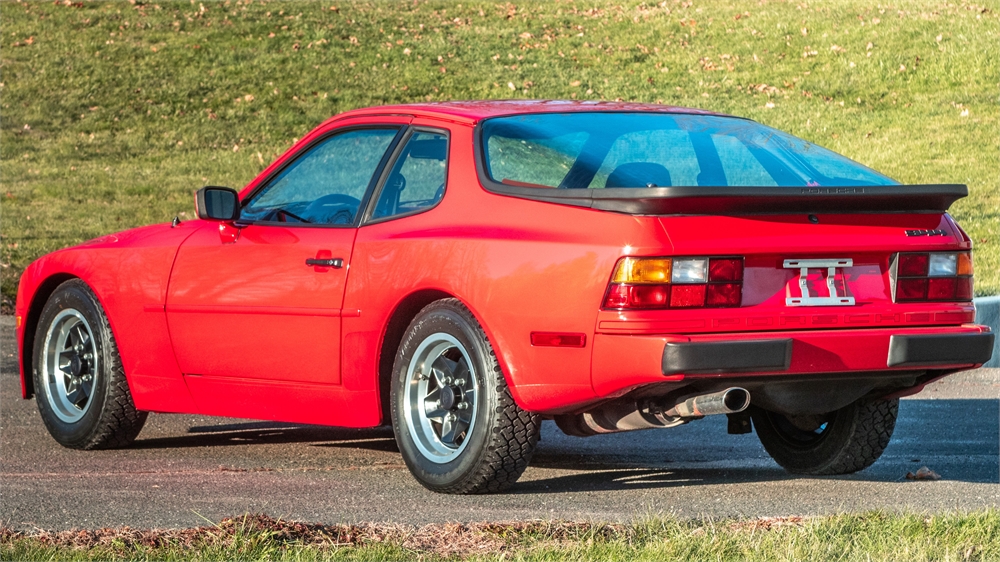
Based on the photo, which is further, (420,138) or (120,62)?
(120,62)

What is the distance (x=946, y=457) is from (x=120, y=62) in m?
22.0

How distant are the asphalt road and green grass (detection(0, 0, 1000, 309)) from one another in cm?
1185

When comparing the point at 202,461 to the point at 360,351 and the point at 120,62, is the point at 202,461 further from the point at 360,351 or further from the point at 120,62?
the point at 120,62

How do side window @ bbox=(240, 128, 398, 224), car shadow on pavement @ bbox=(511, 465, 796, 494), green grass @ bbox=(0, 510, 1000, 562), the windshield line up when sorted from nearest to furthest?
green grass @ bbox=(0, 510, 1000, 562), the windshield, car shadow on pavement @ bbox=(511, 465, 796, 494), side window @ bbox=(240, 128, 398, 224)

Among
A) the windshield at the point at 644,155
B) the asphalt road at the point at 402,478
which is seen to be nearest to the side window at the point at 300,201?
the windshield at the point at 644,155

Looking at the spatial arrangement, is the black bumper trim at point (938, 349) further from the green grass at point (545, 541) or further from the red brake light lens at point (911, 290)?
the green grass at point (545, 541)

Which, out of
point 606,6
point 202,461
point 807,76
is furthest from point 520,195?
point 606,6

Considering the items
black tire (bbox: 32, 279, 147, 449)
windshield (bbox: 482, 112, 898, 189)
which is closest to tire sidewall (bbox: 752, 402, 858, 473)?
windshield (bbox: 482, 112, 898, 189)

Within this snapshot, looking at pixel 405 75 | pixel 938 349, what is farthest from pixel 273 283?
pixel 405 75

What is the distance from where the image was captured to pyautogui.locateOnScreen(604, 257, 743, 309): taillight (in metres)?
4.82

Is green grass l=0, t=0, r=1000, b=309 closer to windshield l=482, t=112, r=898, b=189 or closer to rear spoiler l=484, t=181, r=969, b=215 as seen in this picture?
windshield l=482, t=112, r=898, b=189

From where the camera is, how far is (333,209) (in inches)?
243

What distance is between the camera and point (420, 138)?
5.96 metres

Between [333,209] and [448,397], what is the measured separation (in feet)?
3.76
